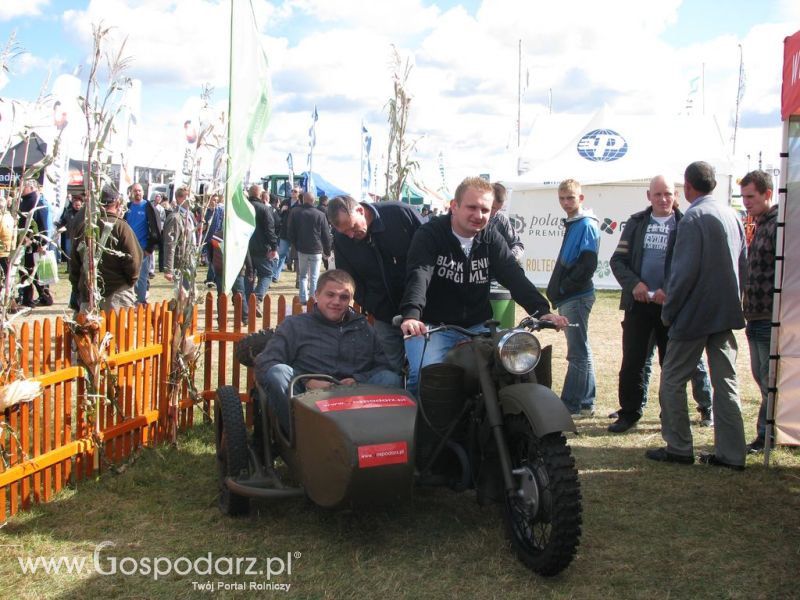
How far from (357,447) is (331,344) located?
1.00 meters

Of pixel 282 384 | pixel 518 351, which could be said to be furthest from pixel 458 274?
pixel 282 384

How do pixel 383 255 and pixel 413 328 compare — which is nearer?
pixel 413 328

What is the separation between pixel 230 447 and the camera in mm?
4223

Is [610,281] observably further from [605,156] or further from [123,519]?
[123,519]

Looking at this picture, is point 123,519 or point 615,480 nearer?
point 123,519

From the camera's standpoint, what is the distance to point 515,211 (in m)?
16.5

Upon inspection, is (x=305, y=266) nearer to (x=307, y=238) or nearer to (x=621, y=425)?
(x=307, y=238)

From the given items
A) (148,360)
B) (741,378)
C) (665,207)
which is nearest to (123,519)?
(148,360)

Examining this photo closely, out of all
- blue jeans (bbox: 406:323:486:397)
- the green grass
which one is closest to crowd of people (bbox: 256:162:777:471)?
blue jeans (bbox: 406:323:486:397)

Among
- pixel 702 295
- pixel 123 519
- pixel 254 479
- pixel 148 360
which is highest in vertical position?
pixel 702 295

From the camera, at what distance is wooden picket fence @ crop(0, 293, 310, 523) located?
161 inches

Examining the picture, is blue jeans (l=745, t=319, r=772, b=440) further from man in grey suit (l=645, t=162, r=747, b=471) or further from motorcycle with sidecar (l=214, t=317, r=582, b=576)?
motorcycle with sidecar (l=214, t=317, r=582, b=576)

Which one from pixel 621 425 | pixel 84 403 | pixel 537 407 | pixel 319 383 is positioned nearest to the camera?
pixel 537 407

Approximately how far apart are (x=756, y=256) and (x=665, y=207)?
0.75 metres
